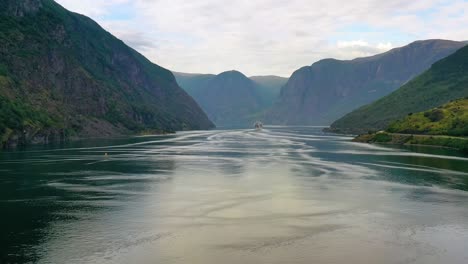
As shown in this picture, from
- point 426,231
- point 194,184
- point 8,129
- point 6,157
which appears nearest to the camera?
point 426,231

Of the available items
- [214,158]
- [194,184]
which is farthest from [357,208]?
[214,158]

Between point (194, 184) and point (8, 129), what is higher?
point (8, 129)

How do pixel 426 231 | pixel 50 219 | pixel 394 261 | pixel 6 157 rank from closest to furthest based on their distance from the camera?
1. pixel 394 261
2. pixel 426 231
3. pixel 50 219
4. pixel 6 157

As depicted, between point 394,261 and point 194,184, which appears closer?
point 394,261

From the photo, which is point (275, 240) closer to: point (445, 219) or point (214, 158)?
point (445, 219)

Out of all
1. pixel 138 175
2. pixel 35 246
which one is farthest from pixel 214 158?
pixel 35 246

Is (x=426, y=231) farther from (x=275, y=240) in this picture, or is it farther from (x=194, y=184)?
(x=194, y=184)
